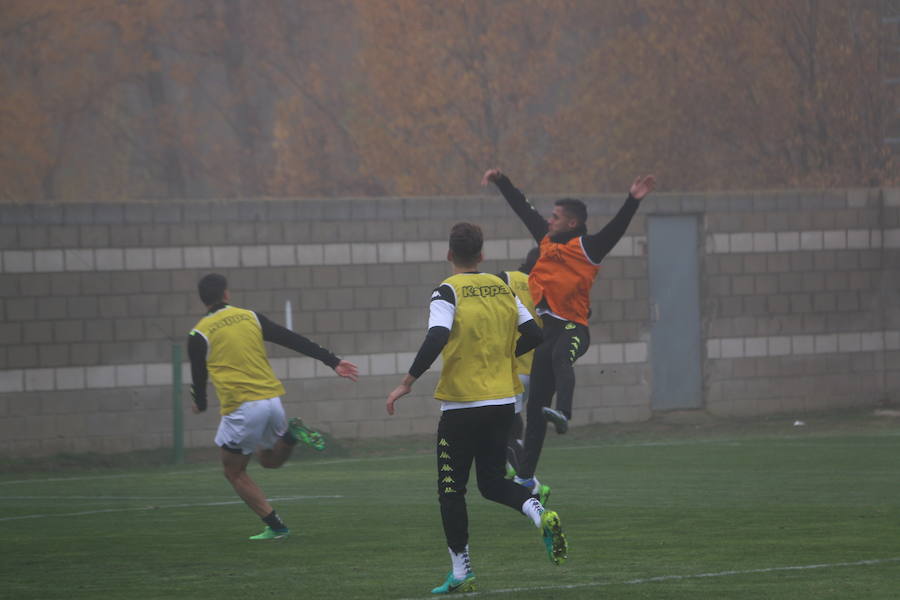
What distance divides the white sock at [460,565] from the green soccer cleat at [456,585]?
2 centimetres

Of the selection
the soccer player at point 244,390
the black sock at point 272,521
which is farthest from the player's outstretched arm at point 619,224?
the black sock at point 272,521

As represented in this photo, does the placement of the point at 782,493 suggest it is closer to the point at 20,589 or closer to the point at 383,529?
the point at 383,529

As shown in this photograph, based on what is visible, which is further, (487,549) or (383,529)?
(383,529)

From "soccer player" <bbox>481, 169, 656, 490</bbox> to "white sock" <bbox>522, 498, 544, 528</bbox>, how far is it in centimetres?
295

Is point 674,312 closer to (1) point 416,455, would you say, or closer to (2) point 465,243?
(1) point 416,455

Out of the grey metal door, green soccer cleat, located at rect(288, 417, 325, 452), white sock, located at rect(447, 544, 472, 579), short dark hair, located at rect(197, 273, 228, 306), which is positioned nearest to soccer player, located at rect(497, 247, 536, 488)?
green soccer cleat, located at rect(288, 417, 325, 452)

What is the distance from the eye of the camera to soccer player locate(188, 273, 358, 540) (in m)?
10.6

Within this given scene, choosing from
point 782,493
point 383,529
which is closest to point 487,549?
point 383,529

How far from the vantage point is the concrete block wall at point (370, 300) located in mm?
18891

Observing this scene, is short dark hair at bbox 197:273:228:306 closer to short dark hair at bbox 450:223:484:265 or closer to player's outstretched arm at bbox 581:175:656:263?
player's outstretched arm at bbox 581:175:656:263

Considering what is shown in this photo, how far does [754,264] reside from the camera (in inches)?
871

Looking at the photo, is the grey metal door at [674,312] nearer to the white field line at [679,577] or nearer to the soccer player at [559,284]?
the soccer player at [559,284]

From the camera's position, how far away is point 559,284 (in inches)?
460

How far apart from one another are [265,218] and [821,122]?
16.0m
